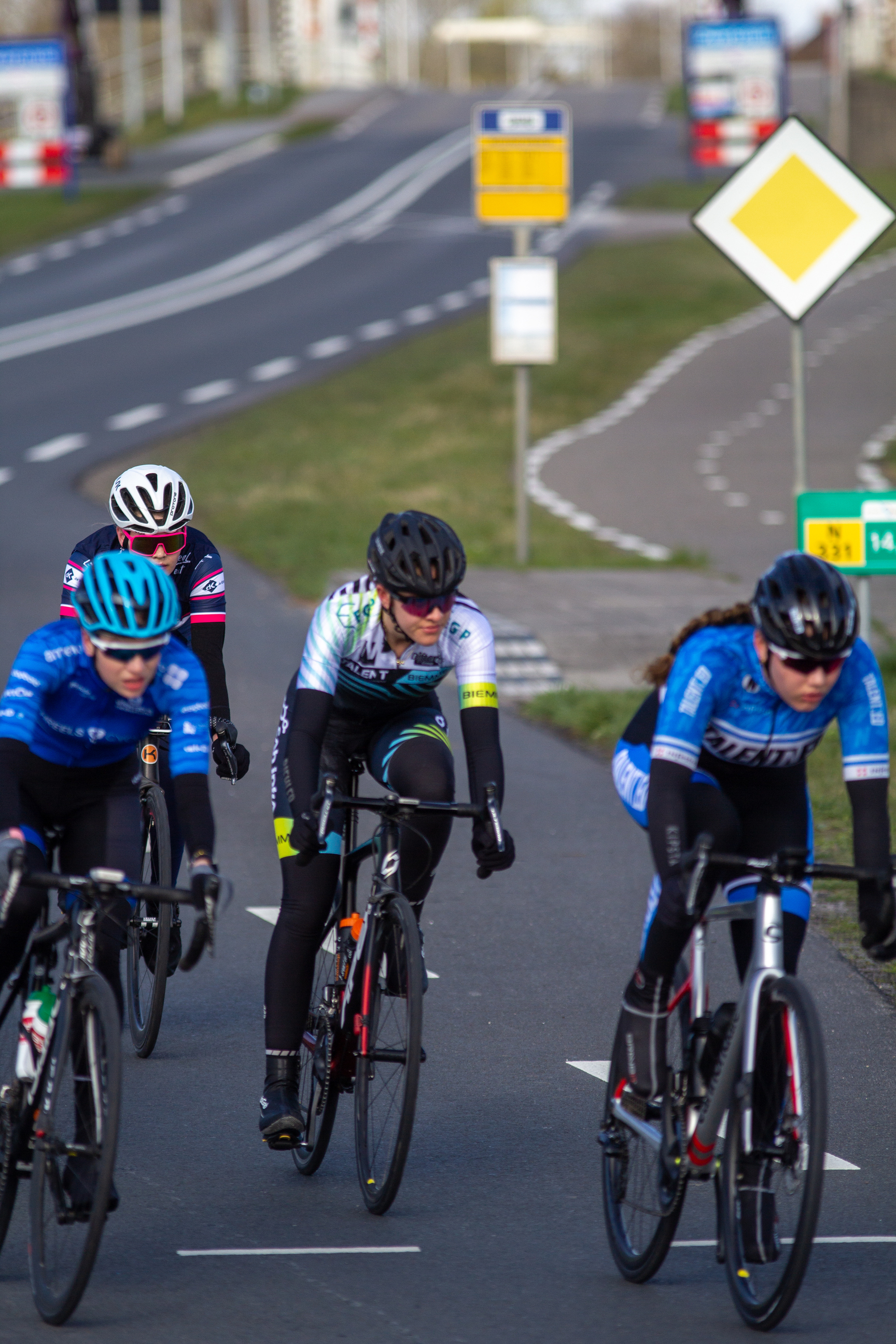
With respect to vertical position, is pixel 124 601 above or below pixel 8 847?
above

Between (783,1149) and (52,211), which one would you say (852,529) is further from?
(52,211)

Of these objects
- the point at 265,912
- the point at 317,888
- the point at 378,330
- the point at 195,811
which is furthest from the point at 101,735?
the point at 378,330

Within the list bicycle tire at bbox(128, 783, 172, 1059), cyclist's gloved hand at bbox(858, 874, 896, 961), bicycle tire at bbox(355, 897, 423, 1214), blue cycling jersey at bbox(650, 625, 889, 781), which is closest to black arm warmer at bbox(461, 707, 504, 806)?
bicycle tire at bbox(355, 897, 423, 1214)

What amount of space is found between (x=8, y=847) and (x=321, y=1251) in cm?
133

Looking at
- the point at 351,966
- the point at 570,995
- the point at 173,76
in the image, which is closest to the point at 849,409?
the point at 570,995

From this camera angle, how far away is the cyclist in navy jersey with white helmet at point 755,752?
4871mm

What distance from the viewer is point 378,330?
36594 millimetres

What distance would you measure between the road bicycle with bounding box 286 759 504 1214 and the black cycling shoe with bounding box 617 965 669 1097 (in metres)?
0.56

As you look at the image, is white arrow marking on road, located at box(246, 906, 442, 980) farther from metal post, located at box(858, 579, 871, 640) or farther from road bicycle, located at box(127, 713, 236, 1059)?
metal post, located at box(858, 579, 871, 640)

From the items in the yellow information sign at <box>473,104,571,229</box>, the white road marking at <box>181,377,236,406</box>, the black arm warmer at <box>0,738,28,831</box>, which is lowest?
the white road marking at <box>181,377,236,406</box>

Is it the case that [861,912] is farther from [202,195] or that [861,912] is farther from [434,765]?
[202,195]

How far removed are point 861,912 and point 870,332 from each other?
3240 cm

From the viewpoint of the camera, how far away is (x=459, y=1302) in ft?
16.0

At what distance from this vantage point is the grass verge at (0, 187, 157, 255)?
49781mm
